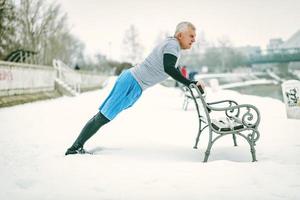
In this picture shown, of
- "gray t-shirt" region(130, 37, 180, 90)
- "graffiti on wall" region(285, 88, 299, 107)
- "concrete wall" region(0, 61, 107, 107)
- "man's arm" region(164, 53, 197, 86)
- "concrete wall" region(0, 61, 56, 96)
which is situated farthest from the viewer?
"concrete wall" region(0, 61, 56, 96)

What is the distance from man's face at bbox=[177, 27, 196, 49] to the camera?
3961 millimetres

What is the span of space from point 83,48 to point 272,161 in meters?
89.5

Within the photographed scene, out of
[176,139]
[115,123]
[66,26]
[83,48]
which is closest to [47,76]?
[115,123]

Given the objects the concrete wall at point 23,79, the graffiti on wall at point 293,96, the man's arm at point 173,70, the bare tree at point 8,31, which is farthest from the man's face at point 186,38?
the bare tree at point 8,31

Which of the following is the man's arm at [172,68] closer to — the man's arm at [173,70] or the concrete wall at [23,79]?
the man's arm at [173,70]

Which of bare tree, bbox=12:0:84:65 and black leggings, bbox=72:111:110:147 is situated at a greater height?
bare tree, bbox=12:0:84:65

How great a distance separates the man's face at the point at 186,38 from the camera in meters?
3.96

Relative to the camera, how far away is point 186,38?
13.0 feet

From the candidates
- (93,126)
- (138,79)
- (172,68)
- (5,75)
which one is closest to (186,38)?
(172,68)

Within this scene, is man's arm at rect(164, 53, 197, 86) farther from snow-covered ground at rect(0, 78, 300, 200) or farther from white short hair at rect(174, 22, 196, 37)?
snow-covered ground at rect(0, 78, 300, 200)

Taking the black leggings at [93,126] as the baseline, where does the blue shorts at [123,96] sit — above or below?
above

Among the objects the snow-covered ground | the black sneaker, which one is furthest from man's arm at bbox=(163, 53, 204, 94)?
the black sneaker

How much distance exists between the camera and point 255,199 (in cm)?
262

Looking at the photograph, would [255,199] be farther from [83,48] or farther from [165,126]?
[83,48]
